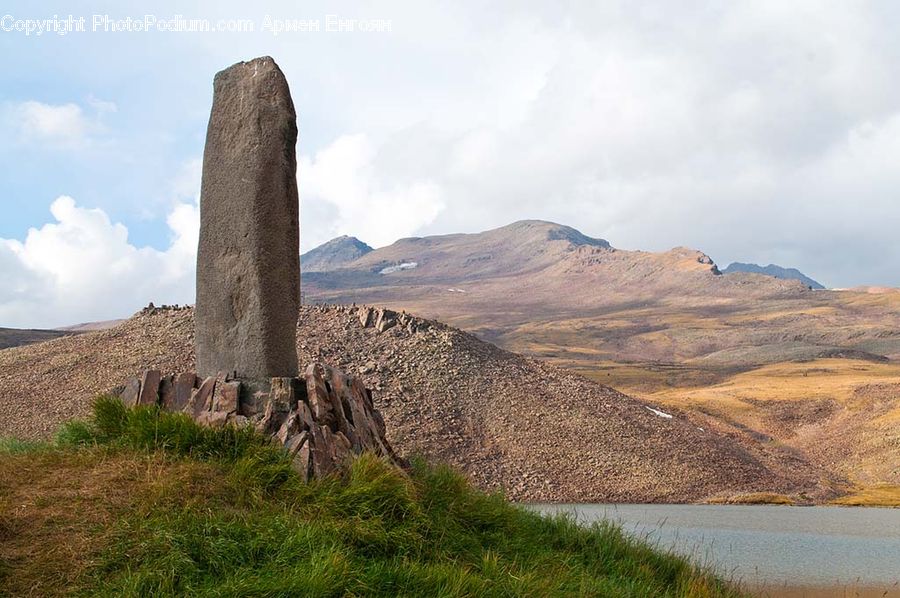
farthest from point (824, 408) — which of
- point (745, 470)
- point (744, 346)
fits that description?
point (744, 346)


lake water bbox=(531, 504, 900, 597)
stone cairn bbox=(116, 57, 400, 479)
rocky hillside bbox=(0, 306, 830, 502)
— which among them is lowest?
lake water bbox=(531, 504, 900, 597)

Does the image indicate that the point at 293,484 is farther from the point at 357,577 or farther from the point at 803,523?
the point at 803,523

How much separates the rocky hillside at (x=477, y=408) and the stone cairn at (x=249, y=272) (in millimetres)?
14144

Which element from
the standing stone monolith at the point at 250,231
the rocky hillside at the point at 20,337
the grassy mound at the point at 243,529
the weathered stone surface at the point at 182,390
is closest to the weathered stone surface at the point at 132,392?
the weathered stone surface at the point at 182,390

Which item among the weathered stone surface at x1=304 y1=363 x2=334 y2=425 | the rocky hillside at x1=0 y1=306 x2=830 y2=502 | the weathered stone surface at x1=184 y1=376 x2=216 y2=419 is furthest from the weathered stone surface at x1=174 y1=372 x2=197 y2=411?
the rocky hillside at x1=0 y1=306 x2=830 y2=502

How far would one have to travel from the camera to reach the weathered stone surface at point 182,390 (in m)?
11.4

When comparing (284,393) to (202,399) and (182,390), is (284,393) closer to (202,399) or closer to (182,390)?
(202,399)

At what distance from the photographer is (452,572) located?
810 cm

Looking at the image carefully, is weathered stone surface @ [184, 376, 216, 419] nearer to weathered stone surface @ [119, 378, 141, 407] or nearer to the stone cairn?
the stone cairn

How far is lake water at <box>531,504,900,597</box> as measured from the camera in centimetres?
1533

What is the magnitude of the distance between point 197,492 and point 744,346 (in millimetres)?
139546

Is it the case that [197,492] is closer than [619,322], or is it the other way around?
[197,492]

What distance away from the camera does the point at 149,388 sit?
11484 mm

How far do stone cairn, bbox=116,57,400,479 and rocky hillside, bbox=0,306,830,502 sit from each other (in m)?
14.1
